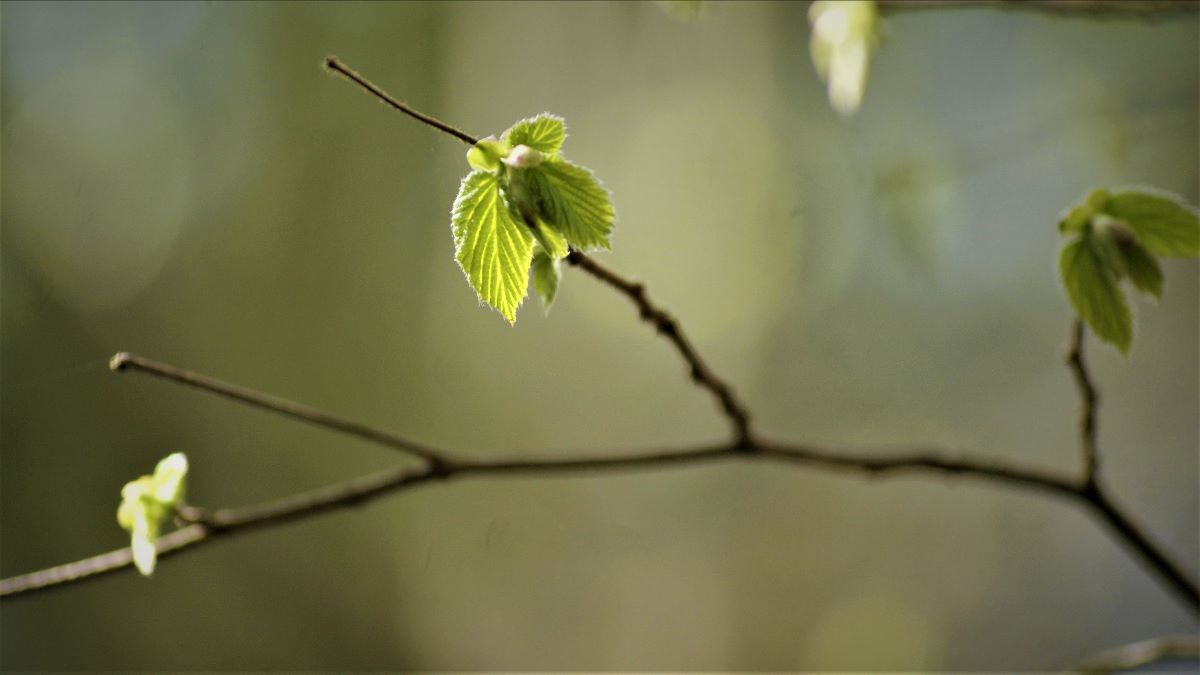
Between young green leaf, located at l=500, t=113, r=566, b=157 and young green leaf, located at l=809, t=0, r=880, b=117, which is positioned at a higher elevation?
young green leaf, located at l=809, t=0, r=880, b=117

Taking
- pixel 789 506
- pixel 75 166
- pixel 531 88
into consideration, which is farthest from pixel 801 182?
pixel 75 166

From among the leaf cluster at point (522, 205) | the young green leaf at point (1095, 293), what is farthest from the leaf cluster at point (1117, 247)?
the leaf cluster at point (522, 205)

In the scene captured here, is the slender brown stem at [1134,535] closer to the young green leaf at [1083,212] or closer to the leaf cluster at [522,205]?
the young green leaf at [1083,212]

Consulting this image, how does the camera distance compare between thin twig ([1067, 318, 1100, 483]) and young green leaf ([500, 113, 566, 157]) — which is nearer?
young green leaf ([500, 113, 566, 157])

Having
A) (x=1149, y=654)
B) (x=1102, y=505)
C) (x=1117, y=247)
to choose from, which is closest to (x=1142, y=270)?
(x=1117, y=247)

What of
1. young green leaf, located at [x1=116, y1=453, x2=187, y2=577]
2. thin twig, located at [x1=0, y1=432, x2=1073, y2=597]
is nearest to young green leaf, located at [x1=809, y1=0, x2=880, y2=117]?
thin twig, located at [x1=0, y1=432, x2=1073, y2=597]

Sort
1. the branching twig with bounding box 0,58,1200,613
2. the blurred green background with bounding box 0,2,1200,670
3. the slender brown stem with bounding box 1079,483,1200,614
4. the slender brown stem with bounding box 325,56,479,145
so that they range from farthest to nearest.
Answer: the blurred green background with bounding box 0,2,1200,670 → the slender brown stem with bounding box 1079,483,1200,614 → the branching twig with bounding box 0,58,1200,613 → the slender brown stem with bounding box 325,56,479,145

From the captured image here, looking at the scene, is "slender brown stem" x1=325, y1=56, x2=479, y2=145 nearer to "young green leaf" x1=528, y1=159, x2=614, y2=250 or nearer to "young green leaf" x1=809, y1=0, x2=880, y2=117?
"young green leaf" x1=528, y1=159, x2=614, y2=250
